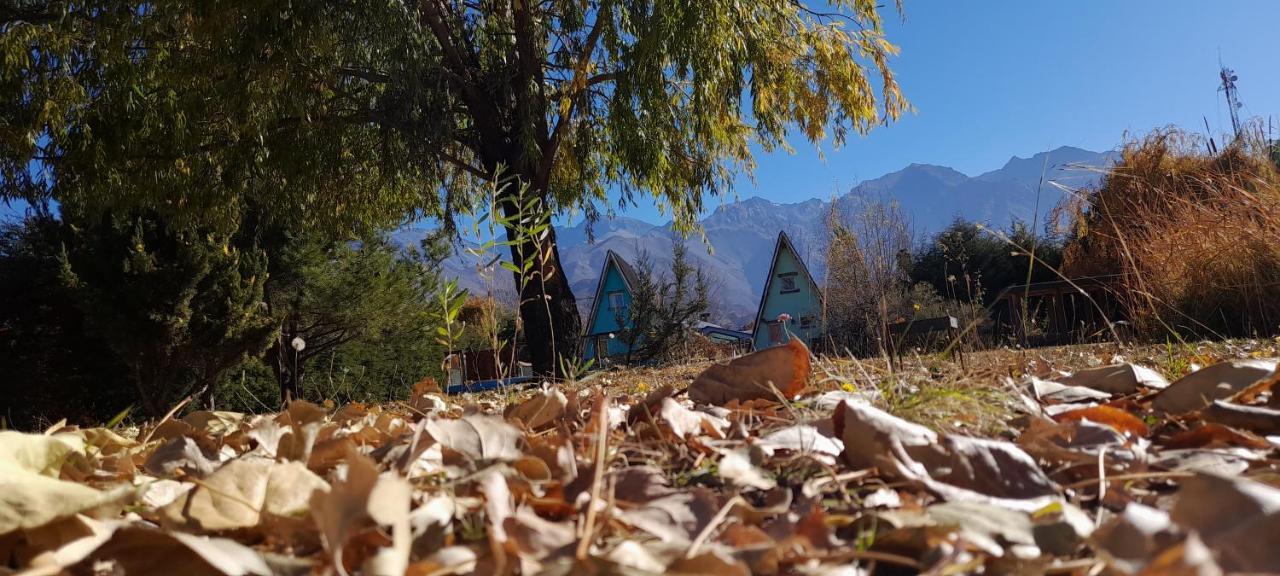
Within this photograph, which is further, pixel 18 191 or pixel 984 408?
pixel 18 191

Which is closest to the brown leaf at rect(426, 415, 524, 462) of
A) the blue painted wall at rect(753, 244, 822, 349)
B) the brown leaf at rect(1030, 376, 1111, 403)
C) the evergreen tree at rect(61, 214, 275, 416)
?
the brown leaf at rect(1030, 376, 1111, 403)

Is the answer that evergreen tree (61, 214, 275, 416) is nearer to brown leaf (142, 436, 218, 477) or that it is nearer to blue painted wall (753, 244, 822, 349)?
brown leaf (142, 436, 218, 477)

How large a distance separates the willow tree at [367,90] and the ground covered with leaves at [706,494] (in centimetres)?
558

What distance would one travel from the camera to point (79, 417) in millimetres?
10047

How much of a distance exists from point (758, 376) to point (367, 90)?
782cm

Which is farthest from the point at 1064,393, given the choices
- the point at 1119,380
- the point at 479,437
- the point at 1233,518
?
the point at 479,437

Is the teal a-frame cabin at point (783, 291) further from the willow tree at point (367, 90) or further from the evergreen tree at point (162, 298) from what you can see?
the evergreen tree at point (162, 298)

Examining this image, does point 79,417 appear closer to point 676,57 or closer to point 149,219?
point 149,219

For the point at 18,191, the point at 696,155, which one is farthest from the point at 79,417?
the point at 696,155

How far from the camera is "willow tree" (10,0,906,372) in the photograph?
679 centimetres

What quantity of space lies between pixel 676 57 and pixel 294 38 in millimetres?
3507

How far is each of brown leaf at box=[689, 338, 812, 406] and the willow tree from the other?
5241mm

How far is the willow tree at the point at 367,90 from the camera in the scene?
267 inches

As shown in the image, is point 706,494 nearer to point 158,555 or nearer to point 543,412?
point 158,555
